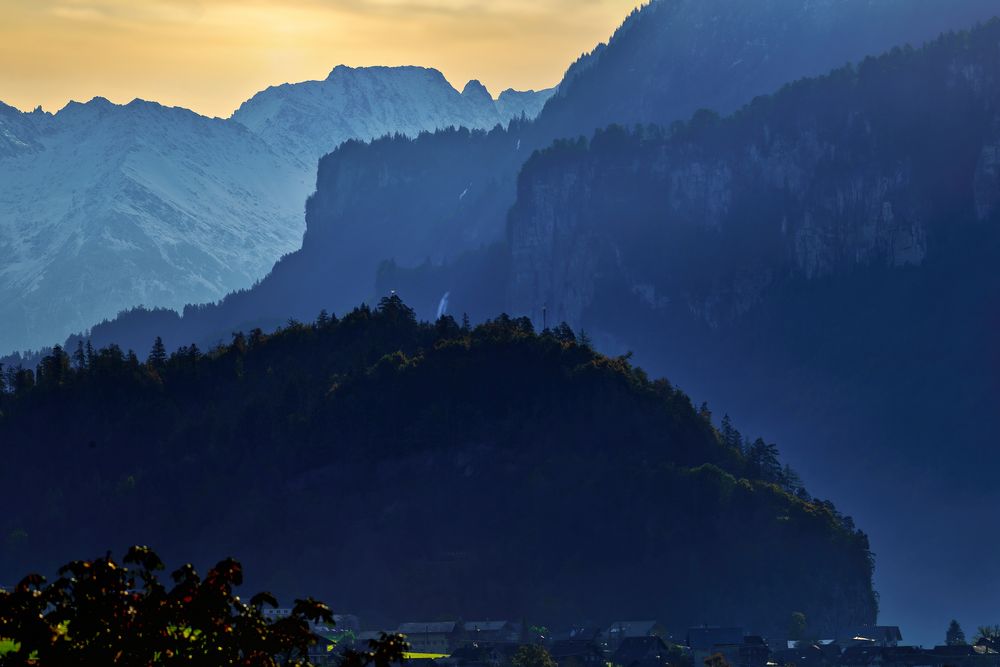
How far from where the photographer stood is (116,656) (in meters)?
42.8

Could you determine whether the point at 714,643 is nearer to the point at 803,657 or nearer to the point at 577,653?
the point at 803,657

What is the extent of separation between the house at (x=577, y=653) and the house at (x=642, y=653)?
1305 mm

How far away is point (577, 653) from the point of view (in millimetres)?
186000

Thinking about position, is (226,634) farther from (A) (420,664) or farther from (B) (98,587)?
(A) (420,664)

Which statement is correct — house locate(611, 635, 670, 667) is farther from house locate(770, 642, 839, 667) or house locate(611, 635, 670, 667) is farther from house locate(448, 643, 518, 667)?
house locate(770, 642, 839, 667)

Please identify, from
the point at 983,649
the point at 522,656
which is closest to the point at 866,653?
the point at 983,649

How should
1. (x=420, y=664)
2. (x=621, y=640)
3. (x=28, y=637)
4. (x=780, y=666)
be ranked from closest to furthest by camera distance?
(x=28, y=637) < (x=420, y=664) < (x=780, y=666) < (x=621, y=640)

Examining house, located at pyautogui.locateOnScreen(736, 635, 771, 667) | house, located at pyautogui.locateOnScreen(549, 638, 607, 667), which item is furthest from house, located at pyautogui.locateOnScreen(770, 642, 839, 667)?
house, located at pyautogui.locateOnScreen(549, 638, 607, 667)

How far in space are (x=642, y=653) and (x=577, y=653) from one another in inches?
177

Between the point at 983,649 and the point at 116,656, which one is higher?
the point at 983,649

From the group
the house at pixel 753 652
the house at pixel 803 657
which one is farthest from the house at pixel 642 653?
the house at pixel 803 657

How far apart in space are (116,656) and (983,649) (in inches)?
5997

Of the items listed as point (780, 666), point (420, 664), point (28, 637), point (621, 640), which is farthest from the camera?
point (621, 640)

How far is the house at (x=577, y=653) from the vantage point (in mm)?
178125
